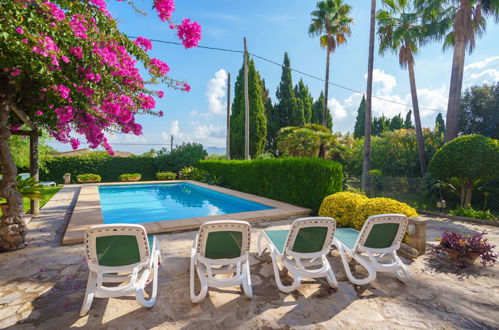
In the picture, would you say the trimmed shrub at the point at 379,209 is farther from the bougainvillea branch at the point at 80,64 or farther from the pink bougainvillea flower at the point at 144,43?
the pink bougainvillea flower at the point at 144,43

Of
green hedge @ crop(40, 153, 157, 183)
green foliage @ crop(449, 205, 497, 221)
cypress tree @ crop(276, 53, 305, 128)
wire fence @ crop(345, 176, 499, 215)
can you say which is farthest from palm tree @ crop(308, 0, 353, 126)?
green hedge @ crop(40, 153, 157, 183)

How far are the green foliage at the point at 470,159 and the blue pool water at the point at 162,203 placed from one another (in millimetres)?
6636

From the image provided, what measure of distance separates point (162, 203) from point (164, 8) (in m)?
9.75

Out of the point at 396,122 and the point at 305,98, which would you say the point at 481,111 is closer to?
the point at 305,98

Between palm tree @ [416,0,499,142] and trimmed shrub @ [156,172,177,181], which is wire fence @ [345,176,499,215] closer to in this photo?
palm tree @ [416,0,499,142]

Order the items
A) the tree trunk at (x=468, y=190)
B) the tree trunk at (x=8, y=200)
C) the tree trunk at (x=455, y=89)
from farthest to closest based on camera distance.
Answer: the tree trunk at (x=455, y=89) → the tree trunk at (x=468, y=190) → the tree trunk at (x=8, y=200)

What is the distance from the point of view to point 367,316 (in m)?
2.75

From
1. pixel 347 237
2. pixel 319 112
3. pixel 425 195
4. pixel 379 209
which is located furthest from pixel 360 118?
pixel 347 237

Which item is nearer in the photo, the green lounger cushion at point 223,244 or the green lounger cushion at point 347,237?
the green lounger cushion at point 223,244

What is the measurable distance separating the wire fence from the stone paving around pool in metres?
7.07

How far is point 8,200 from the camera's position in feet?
14.4

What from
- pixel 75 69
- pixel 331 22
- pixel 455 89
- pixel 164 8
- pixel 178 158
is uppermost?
pixel 331 22

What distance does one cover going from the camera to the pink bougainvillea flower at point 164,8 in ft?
10.4

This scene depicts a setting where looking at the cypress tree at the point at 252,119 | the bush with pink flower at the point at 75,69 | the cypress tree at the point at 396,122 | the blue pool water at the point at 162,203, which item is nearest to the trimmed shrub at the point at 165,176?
the blue pool water at the point at 162,203
